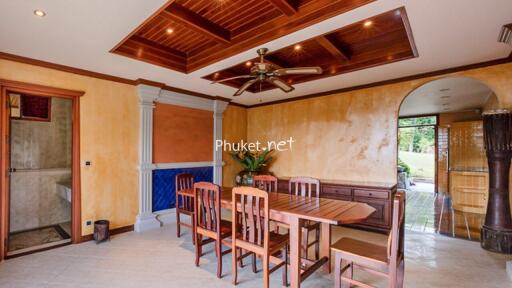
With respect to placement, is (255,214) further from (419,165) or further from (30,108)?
(419,165)

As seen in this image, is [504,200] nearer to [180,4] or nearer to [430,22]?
[430,22]

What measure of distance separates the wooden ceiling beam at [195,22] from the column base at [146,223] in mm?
→ 3234

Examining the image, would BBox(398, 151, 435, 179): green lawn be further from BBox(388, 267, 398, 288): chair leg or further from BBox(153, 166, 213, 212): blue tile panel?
BBox(388, 267, 398, 288): chair leg

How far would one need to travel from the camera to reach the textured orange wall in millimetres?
4512

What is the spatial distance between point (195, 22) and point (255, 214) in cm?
208

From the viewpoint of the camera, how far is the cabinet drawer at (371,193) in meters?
3.80

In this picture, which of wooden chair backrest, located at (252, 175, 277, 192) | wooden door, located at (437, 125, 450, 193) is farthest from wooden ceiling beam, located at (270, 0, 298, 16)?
wooden door, located at (437, 125, 450, 193)

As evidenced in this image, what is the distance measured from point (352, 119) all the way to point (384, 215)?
5.81 feet

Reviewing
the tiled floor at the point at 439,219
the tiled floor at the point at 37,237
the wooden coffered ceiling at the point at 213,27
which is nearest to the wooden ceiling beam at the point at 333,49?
the wooden coffered ceiling at the point at 213,27

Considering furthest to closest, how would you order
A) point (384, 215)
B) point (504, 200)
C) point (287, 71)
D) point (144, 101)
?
1. point (144, 101)
2. point (384, 215)
3. point (504, 200)
4. point (287, 71)

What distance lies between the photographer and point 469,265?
287 cm

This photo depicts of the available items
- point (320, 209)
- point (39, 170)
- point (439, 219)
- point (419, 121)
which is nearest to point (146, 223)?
point (39, 170)

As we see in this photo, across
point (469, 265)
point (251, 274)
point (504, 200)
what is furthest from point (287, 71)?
point (504, 200)

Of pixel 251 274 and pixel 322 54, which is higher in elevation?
pixel 322 54
